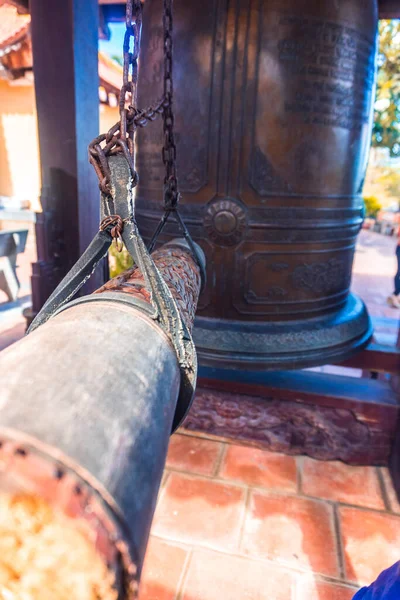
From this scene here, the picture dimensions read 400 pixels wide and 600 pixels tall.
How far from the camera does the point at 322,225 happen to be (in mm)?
2096

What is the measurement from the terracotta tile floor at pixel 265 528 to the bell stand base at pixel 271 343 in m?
0.55

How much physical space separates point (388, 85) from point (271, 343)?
28.8 feet

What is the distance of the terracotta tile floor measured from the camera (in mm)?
1562

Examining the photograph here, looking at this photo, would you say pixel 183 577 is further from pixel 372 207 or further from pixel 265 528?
pixel 372 207

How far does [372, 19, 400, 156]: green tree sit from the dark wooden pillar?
819cm

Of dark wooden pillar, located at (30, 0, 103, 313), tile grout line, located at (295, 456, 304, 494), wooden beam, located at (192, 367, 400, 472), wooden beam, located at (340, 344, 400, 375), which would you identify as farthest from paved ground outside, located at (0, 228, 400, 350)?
tile grout line, located at (295, 456, 304, 494)

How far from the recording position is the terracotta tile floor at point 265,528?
5.13 ft

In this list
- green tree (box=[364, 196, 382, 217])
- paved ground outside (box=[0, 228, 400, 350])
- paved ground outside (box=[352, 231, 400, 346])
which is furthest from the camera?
green tree (box=[364, 196, 382, 217])

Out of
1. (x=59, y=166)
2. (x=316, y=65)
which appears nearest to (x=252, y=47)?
(x=316, y=65)

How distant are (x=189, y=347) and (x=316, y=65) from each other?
1734 millimetres

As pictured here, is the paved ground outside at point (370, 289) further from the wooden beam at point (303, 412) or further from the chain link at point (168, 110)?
the chain link at point (168, 110)

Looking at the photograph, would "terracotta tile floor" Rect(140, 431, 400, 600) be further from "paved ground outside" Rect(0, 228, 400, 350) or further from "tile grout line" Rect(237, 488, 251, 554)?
"paved ground outside" Rect(0, 228, 400, 350)

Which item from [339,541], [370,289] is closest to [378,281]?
[370,289]

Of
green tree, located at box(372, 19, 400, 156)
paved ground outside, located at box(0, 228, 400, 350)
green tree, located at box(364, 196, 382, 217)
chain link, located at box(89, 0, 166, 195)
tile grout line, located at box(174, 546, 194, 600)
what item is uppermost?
green tree, located at box(372, 19, 400, 156)
